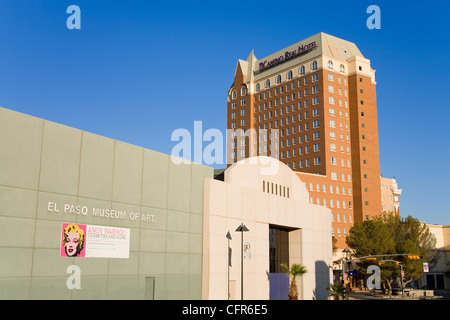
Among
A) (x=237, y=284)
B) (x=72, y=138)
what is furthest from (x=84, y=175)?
(x=237, y=284)

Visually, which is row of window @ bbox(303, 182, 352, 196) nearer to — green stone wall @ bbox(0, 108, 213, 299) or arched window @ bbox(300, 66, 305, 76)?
arched window @ bbox(300, 66, 305, 76)

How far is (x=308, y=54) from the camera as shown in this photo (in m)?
128

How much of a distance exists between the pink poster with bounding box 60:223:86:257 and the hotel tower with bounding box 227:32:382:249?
8601 centimetres

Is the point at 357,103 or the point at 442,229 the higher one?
the point at 357,103

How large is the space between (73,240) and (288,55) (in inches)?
4445

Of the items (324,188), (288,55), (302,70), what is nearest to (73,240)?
(324,188)

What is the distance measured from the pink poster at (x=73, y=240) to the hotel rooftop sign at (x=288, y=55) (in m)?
107

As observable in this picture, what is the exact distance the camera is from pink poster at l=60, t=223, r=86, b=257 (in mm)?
28766

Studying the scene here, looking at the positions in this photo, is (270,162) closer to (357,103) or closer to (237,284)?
(237,284)

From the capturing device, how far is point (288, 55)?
133m

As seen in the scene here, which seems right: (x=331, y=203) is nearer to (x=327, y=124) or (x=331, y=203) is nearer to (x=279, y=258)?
(x=327, y=124)

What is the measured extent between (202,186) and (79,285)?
1491 centimetres

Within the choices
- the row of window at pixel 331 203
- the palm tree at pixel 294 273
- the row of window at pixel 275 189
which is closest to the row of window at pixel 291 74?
the row of window at pixel 331 203

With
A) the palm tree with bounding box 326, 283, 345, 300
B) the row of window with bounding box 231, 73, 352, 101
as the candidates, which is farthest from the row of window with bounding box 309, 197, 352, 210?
the palm tree with bounding box 326, 283, 345, 300
